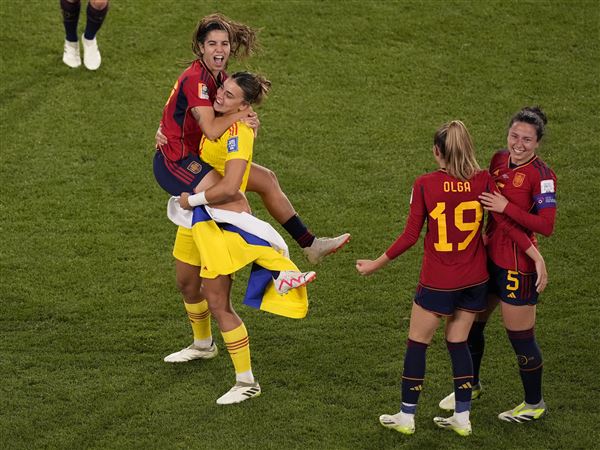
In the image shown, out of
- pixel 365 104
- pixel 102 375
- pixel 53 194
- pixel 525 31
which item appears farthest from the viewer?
pixel 525 31

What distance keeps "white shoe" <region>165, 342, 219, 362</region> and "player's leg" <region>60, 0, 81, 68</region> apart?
446cm

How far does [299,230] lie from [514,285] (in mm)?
A: 1570

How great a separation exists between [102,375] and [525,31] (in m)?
6.34

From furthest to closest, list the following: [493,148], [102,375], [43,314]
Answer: [493,148], [43,314], [102,375]

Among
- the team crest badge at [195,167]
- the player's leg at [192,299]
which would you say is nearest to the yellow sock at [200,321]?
the player's leg at [192,299]

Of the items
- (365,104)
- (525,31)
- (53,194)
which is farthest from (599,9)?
(53,194)

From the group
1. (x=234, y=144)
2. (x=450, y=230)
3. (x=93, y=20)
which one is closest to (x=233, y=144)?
(x=234, y=144)

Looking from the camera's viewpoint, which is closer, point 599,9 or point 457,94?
point 457,94

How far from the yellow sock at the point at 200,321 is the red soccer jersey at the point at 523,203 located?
1.87 m

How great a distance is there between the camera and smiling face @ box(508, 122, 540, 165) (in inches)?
221

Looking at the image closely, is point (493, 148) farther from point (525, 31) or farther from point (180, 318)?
point (180, 318)

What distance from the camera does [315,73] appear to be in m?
10.4

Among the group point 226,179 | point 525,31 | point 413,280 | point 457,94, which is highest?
point 525,31

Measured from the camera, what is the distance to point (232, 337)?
6254 millimetres
